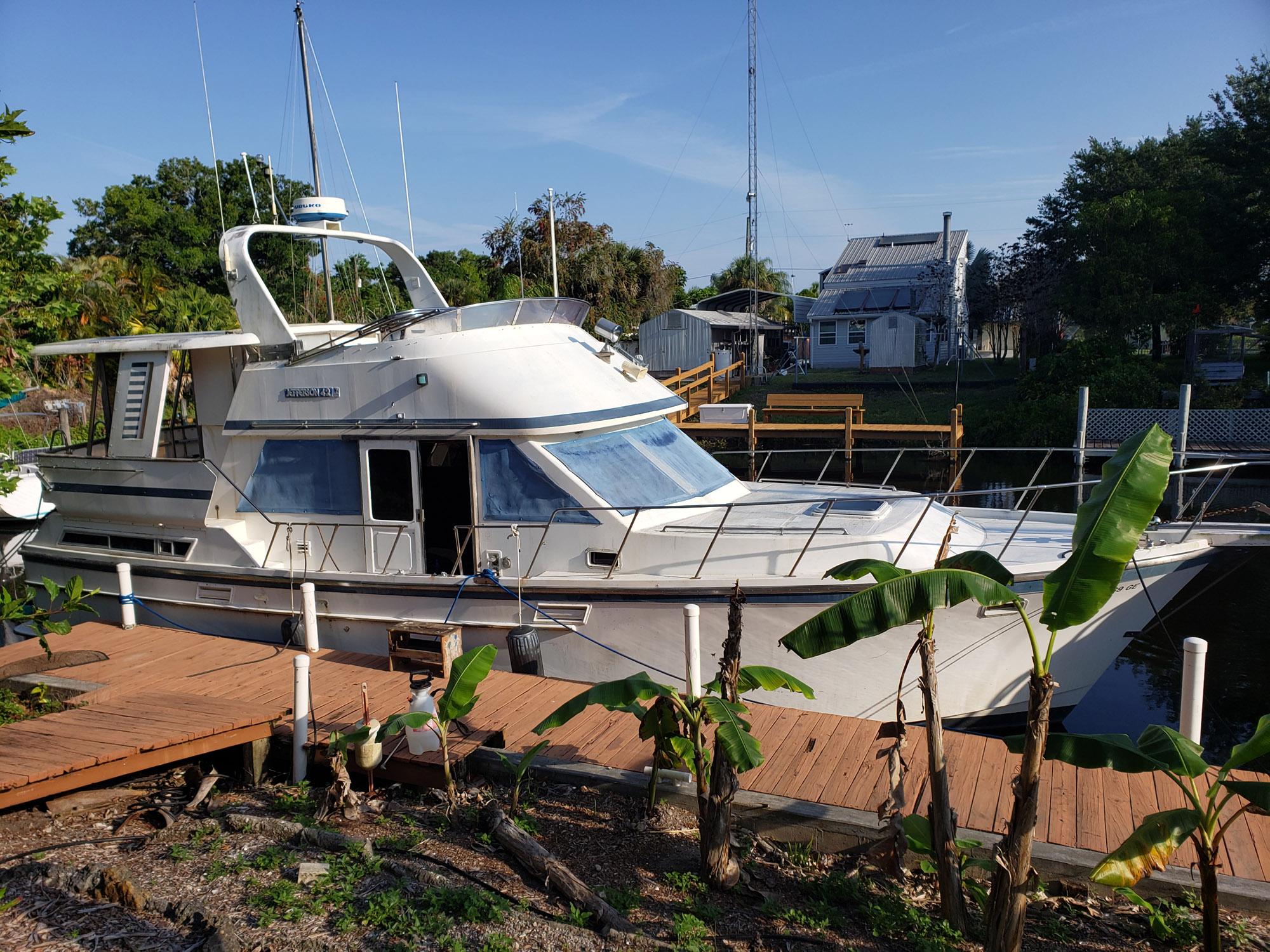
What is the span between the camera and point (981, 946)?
4.02 meters

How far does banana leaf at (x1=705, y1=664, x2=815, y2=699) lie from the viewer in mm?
4766

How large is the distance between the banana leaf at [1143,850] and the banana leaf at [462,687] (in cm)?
322

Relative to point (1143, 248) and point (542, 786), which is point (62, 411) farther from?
point (1143, 248)

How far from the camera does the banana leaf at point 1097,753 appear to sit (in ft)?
12.7

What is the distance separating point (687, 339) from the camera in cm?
3691

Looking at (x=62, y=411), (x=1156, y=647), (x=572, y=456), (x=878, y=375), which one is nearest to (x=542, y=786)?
(x=572, y=456)

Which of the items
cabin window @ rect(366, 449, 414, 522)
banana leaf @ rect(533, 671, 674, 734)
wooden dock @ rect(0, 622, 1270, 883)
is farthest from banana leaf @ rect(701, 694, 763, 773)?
cabin window @ rect(366, 449, 414, 522)

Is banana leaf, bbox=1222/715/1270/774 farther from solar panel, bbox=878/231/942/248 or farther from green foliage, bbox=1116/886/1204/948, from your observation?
solar panel, bbox=878/231/942/248

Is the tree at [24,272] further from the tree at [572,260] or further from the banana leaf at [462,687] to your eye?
the tree at [572,260]

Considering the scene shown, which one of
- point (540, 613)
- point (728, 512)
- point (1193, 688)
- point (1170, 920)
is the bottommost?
point (1170, 920)

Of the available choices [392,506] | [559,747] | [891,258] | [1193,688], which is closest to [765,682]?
[559,747]

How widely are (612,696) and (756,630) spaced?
2.87 m

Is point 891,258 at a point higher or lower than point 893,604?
higher

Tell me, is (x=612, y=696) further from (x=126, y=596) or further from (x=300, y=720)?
(x=126, y=596)
